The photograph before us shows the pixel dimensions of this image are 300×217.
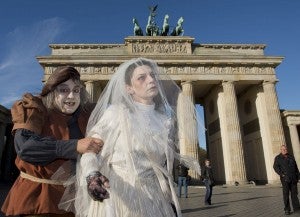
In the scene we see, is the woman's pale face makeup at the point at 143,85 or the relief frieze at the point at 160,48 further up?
the relief frieze at the point at 160,48

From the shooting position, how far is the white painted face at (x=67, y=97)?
8.04ft

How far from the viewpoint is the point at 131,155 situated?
2221 mm

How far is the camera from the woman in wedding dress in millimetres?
2039

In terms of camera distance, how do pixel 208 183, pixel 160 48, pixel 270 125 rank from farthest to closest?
1. pixel 160 48
2. pixel 270 125
3. pixel 208 183

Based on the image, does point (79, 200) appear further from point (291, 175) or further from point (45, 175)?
point (291, 175)

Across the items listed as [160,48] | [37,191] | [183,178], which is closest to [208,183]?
[183,178]

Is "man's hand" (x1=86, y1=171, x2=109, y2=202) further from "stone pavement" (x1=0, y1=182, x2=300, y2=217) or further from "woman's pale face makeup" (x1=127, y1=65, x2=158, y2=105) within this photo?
"stone pavement" (x1=0, y1=182, x2=300, y2=217)

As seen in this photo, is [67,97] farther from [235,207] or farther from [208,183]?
[208,183]

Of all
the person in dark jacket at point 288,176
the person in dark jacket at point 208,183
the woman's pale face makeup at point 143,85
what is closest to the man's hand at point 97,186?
the woman's pale face makeup at point 143,85

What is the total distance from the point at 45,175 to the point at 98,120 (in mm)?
588

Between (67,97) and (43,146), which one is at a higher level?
(67,97)

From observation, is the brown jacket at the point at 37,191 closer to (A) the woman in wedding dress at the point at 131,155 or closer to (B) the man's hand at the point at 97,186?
(A) the woman in wedding dress at the point at 131,155

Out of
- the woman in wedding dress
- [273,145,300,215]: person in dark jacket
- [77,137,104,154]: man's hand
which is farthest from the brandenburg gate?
[77,137,104,154]: man's hand

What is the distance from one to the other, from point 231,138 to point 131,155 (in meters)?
27.5
